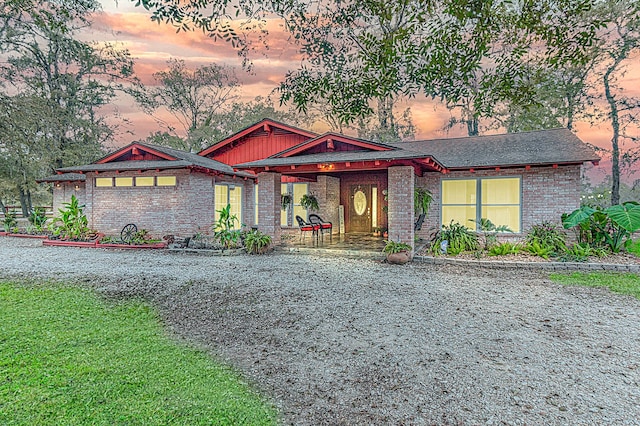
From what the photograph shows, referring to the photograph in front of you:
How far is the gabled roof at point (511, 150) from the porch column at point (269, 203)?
538cm

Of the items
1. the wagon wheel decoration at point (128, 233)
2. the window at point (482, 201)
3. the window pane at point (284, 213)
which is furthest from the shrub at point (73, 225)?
the window at point (482, 201)

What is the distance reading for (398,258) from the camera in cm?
873

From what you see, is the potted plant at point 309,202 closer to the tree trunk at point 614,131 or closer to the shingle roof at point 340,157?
the shingle roof at point 340,157

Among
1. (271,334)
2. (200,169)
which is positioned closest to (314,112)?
(200,169)

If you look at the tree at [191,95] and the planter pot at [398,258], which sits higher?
the tree at [191,95]

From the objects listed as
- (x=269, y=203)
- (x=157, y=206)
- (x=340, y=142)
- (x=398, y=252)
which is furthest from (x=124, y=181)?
(x=398, y=252)

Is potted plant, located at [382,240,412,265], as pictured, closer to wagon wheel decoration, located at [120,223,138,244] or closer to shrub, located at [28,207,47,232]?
wagon wheel decoration, located at [120,223,138,244]

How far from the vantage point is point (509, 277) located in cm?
738

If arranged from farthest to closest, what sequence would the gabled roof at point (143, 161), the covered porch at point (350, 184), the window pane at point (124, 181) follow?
the window pane at point (124, 181) < the gabled roof at point (143, 161) < the covered porch at point (350, 184)

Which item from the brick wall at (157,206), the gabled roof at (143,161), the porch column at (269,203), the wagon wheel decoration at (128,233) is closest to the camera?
the porch column at (269,203)

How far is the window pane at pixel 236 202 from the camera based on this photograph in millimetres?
14969

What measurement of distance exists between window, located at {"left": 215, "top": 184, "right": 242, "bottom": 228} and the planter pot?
761 cm

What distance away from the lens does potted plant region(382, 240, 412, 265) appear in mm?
8734

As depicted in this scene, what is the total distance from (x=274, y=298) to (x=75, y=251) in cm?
860
